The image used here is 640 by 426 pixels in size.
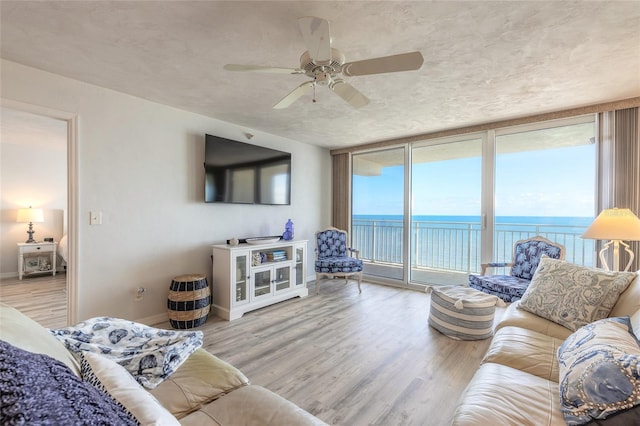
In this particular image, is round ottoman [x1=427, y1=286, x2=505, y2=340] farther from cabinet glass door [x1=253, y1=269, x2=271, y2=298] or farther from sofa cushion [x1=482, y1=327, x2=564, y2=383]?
cabinet glass door [x1=253, y1=269, x2=271, y2=298]

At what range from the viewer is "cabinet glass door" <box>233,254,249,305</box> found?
3.24 meters

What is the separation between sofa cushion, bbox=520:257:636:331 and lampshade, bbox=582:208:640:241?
0.72m

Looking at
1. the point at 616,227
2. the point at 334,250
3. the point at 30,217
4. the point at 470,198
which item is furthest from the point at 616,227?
the point at 30,217

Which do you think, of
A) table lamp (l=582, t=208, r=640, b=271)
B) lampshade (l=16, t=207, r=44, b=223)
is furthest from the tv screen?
lampshade (l=16, t=207, r=44, b=223)

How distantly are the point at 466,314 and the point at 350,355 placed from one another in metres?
1.14

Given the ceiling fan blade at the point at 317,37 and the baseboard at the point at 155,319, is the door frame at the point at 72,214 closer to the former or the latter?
the baseboard at the point at 155,319

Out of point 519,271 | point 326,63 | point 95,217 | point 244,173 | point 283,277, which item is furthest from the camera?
point 283,277

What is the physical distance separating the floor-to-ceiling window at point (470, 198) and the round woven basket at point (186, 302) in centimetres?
299

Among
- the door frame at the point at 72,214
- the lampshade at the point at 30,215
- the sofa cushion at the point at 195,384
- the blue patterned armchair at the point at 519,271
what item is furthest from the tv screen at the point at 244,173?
the lampshade at the point at 30,215

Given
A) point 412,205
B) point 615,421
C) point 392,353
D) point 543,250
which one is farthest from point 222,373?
point 412,205

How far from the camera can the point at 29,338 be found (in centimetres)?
92

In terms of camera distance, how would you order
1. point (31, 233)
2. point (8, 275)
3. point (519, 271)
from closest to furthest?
point (519, 271)
point (8, 275)
point (31, 233)

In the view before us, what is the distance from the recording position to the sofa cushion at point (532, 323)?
1752 mm

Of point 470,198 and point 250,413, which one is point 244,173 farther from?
point 470,198
